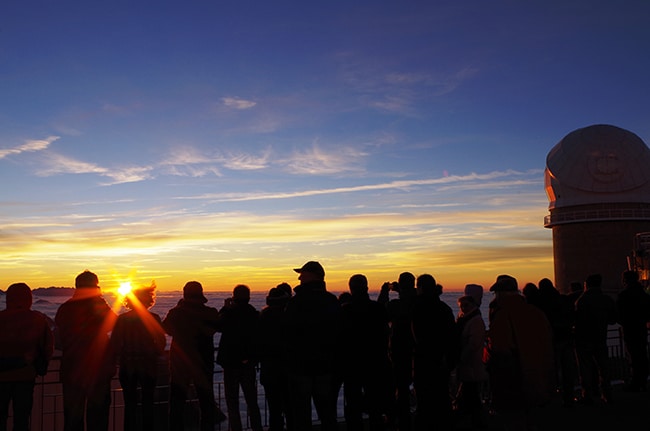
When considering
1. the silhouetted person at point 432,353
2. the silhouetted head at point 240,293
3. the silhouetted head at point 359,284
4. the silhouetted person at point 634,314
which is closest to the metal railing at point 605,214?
the silhouetted person at point 634,314

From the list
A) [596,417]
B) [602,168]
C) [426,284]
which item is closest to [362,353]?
[426,284]

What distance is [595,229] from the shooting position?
41.4 meters

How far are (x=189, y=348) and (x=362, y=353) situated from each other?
2093 millimetres

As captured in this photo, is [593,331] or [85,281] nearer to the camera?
[85,281]

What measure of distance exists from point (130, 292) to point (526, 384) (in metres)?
4.53

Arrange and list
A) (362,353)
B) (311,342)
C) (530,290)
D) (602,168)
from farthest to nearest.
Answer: (602,168)
(530,290)
(362,353)
(311,342)

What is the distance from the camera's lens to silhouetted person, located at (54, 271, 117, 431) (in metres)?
6.64

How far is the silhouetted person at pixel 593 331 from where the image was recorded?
970 centimetres

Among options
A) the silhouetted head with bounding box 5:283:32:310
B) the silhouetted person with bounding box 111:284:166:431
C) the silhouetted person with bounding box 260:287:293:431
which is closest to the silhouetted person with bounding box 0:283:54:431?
the silhouetted head with bounding box 5:283:32:310

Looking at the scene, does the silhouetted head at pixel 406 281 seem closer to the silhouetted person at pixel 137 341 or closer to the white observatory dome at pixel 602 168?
the silhouetted person at pixel 137 341

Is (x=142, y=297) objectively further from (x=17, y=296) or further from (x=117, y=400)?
(x=117, y=400)

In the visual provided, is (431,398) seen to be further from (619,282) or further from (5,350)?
(619,282)

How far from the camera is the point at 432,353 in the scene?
7180mm

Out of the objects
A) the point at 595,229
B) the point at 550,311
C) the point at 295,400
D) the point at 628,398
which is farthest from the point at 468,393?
the point at 595,229
